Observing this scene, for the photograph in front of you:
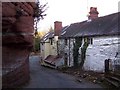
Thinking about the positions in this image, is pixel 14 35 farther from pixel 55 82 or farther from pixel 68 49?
pixel 68 49

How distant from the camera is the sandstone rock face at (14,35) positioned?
11.4 m

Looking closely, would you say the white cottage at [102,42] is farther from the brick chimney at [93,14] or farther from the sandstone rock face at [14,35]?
the sandstone rock face at [14,35]

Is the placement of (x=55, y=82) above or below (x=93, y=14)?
below

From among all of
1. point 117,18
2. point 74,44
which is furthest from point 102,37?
point 74,44

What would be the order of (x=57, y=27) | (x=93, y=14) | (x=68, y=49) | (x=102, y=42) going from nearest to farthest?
(x=102, y=42)
(x=93, y=14)
(x=68, y=49)
(x=57, y=27)

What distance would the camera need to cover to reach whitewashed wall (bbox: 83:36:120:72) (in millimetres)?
28222

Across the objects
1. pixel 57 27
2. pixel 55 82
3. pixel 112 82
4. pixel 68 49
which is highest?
pixel 57 27

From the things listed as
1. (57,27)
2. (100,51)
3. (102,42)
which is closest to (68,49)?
(57,27)

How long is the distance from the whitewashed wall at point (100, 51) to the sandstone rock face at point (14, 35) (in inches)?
627

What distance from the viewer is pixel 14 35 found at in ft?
39.1

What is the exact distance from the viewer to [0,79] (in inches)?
504

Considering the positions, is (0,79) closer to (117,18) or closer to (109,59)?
(109,59)

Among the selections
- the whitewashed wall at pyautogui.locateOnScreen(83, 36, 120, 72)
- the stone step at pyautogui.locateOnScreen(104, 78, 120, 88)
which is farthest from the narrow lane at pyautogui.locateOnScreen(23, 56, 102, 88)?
the whitewashed wall at pyautogui.locateOnScreen(83, 36, 120, 72)

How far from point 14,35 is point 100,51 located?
1981 cm
